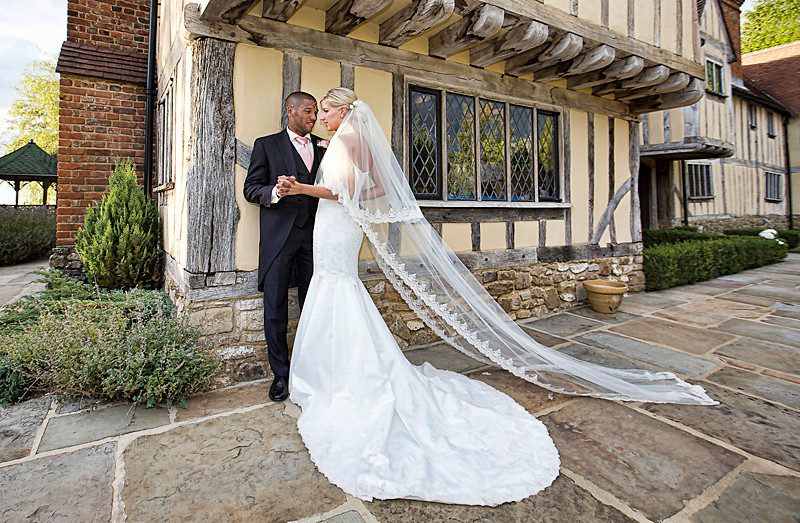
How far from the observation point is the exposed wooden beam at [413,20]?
3.12m

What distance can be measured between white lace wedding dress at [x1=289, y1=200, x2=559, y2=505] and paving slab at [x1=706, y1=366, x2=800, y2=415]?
1.82m

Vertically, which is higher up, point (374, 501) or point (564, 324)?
point (564, 324)

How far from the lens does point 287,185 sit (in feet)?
8.82

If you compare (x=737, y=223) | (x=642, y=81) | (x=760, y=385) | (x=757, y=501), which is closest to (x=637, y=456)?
(x=757, y=501)

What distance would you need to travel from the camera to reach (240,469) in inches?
82.2

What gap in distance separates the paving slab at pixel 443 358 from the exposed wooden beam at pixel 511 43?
2.92 metres

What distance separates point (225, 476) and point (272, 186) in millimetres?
1861

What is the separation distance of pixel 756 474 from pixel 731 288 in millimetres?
6120

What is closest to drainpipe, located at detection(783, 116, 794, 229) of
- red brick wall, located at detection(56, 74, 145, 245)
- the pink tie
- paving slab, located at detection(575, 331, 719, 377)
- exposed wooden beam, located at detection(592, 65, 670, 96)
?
exposed wooden beam, located at detection(592, 65, 670, 96)

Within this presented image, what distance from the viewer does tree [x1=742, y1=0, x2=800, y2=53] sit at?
19.6 m

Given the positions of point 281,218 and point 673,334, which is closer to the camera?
point 281,218

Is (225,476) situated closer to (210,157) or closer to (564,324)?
(210,157)

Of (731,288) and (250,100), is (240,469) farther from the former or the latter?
(731,288)

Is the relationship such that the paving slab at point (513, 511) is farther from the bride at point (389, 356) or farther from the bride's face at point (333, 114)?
the bride's face at point (333, 114)
